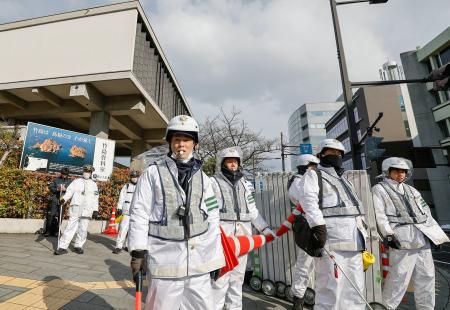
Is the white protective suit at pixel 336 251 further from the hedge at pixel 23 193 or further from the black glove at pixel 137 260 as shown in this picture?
the hedge at pixel 23 193

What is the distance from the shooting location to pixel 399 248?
3.64 meters

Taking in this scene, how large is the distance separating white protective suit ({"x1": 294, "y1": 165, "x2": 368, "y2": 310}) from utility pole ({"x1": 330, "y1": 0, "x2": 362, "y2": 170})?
3.64 m

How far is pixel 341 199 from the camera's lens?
10.4ft

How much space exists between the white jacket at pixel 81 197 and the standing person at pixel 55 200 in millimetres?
1492

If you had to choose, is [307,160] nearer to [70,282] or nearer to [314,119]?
[70,282]

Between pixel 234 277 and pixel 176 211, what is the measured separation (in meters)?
1.70

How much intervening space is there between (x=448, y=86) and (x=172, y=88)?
17907 millimetres

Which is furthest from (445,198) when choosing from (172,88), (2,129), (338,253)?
(2,129)

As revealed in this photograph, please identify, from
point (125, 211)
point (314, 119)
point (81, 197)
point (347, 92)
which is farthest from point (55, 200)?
point (314, 119)

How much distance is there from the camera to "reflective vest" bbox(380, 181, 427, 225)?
3840 millimetres

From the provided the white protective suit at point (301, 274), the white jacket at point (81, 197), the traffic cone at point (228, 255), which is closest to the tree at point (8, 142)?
the white jacket at point (81, 197)

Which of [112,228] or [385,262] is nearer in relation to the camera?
[385,262]

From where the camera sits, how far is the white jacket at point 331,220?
9.80ft

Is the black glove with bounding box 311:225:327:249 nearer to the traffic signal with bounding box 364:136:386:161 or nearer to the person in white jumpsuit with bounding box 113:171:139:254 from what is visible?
the traffic signal with bounding box 364:136:386:161
